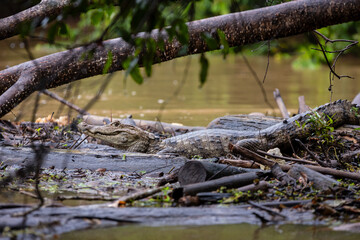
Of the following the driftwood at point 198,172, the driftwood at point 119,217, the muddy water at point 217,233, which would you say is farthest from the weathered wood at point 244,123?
the muddy water at point 217,233

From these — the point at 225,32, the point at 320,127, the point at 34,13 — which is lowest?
the point at 320,127

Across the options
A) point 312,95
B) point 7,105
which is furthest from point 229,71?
point 7,105

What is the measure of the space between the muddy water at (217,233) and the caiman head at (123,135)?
2.82m

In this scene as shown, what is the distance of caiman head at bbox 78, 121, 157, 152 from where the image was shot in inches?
244

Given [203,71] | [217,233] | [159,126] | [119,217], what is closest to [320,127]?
[159,126]

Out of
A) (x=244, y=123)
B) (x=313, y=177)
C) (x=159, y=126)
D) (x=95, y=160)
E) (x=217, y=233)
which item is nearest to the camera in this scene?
(x=217, y=233)

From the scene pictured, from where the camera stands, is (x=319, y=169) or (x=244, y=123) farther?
(x=244, y=123)

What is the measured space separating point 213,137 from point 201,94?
701 cm

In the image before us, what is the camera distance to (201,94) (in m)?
13.0

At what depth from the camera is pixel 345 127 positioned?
21.0 feet

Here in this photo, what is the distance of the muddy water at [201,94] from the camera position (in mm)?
10141

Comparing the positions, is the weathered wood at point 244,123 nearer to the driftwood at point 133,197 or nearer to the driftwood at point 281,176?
the driftwood at point 281,176

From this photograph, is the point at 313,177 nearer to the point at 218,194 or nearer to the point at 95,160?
the point at 218,194

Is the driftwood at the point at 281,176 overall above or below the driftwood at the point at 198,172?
below
